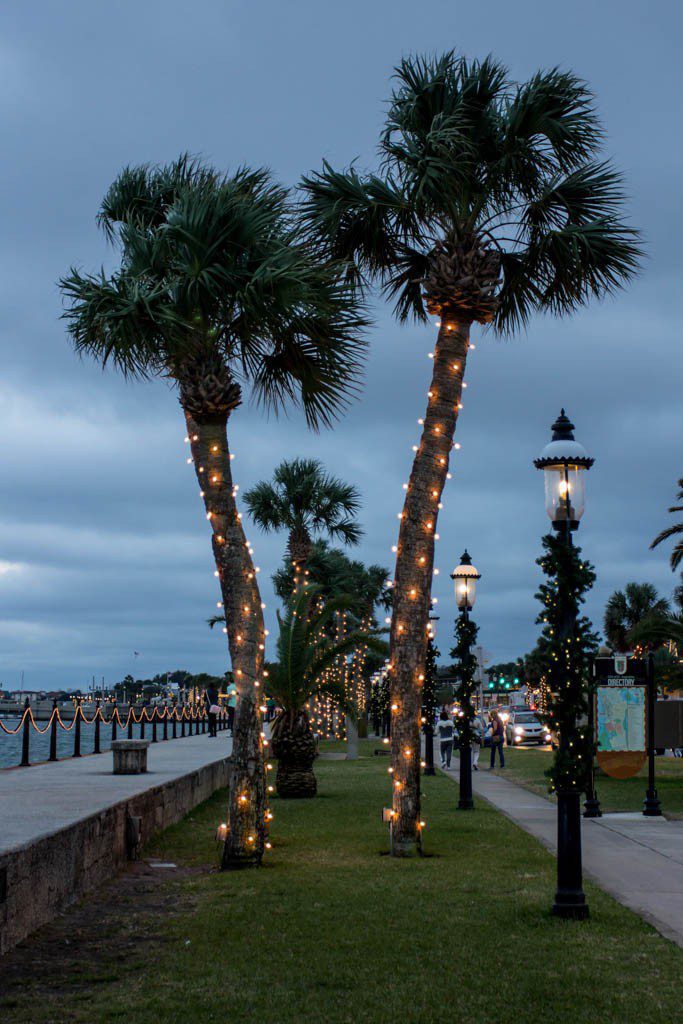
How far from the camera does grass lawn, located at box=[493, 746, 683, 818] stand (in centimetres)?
2073

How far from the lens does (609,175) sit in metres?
13.3

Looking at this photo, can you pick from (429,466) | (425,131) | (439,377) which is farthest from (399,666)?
(425,131)

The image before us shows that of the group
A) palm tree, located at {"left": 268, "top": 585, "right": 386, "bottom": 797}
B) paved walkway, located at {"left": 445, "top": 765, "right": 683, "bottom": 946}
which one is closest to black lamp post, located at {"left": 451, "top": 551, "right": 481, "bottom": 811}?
paved walkway, located at {"left": 445, "top": 765, "right": 683, "bottom": 946}

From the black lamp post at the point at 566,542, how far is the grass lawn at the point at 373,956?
0.25m

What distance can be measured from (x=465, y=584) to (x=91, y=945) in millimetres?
13207

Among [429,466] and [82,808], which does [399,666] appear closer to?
[429,466]

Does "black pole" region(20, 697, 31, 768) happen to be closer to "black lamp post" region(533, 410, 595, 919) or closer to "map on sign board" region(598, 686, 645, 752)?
"map on sign board" region(598, 686, 645, 752)

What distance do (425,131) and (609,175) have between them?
2.27 m

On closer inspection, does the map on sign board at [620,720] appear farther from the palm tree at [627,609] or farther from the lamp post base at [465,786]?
the palm tree at [627,609]

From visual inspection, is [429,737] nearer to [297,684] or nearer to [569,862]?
[297,684]

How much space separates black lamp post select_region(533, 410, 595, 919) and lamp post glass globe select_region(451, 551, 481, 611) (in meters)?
10.4

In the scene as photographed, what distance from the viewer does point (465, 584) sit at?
2061cm

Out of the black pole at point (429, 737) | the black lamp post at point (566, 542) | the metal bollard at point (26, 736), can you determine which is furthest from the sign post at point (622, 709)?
the black lamp post at point (566, 542)

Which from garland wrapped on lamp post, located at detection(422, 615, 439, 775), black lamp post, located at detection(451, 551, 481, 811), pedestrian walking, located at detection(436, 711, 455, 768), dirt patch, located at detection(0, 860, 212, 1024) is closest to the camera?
dirt patch, located at detection(0, 860, 212, 1024)
